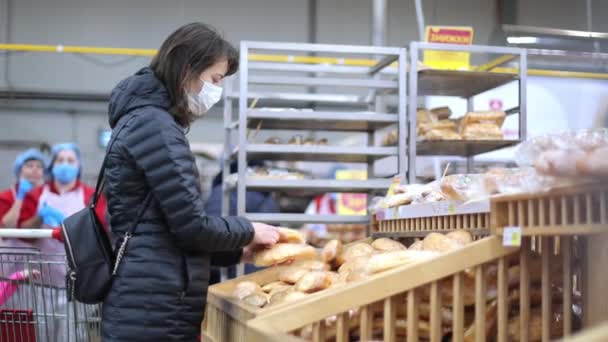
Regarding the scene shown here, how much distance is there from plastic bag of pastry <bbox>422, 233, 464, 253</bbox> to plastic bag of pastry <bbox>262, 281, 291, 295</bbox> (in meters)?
0.49

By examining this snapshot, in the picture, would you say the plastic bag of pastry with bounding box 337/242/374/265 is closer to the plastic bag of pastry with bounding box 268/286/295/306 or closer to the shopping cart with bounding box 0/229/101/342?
the plastic bag of pastry with bounding box 268/286/295/306

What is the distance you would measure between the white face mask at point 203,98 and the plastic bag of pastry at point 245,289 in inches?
22.8

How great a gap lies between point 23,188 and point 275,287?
314cm

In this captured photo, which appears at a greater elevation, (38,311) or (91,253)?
(91,253)

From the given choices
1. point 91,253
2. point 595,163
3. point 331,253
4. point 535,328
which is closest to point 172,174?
point 91,253

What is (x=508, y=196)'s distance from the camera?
1.84 meters

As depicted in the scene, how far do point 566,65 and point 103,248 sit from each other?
20.1 feet

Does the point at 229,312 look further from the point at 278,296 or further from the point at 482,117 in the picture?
the point at 482,117

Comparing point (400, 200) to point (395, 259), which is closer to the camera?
point (395, 259)

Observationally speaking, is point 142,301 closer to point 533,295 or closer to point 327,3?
point 533,295

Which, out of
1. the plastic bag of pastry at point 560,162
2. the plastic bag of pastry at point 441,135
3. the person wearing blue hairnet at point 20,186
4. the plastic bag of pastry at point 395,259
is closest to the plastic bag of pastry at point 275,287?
the plastic bag of pastry at point 395,259

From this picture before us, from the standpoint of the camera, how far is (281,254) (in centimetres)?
258

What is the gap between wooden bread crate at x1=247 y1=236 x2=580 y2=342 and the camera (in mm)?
1807

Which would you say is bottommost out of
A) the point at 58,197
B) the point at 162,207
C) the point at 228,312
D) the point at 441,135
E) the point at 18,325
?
the point at 18,325
